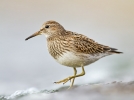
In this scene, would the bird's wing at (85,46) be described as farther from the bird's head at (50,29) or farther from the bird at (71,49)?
the bird's head at (50,29)

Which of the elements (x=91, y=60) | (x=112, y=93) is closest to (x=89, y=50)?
(x=91, y=60)

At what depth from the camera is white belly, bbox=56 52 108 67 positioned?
263 inches

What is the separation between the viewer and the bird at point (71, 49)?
6.75 m

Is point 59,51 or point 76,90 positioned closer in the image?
point 76,90

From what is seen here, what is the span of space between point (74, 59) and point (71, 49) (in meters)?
0.17

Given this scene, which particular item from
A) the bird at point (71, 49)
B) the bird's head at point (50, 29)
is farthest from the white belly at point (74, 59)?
the bird's head at point (50, 29)

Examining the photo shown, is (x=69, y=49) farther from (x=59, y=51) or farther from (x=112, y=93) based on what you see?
(x=112, y=93)

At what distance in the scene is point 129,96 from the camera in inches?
231

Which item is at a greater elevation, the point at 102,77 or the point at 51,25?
the point at 51,25

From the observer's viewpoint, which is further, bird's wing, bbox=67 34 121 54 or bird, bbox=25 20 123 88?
bird's wing, bbox=67 34 121 54

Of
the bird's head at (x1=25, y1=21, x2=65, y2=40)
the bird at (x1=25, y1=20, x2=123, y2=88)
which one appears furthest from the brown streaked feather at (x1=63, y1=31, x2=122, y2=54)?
the bird's head at (x1=25, y1=21, x2=65, y2=40)

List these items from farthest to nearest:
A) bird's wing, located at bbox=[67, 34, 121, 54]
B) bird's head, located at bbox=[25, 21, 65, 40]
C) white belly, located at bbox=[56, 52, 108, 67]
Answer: bird's head, located at bbox=[25, 21, 65, 40] → bird's wing, located at bbox=[67, 34, 121, 54] → white belly, located at bbox=[56, 52, 108, 67]

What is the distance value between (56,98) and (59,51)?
Result: 3.17ft

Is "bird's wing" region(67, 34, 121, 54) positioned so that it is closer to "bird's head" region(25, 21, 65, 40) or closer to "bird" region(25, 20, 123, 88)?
"bird" region(25, 20, 123, 88)
